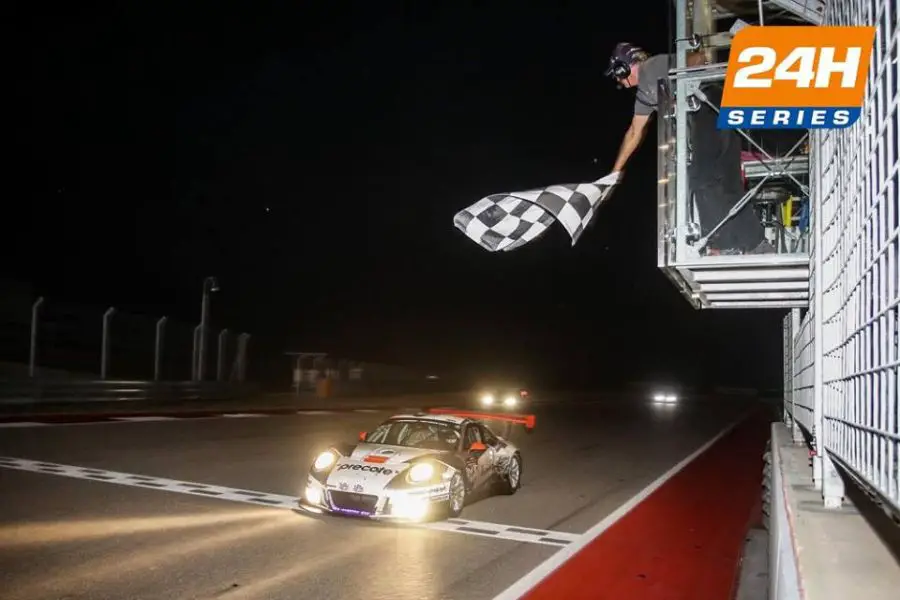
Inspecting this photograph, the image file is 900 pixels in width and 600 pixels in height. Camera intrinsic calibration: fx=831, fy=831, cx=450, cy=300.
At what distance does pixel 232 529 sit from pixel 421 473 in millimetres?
1961

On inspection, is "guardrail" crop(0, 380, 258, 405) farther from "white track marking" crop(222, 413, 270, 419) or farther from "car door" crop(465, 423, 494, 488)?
"car door" crop(465, 423, 494, 488)

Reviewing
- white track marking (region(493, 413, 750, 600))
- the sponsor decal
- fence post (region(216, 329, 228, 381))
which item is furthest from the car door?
fence post (region(216, 329, 228, 381))

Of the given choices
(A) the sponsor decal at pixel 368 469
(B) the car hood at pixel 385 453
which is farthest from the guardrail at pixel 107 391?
(A) the sponsor decal at pixel 368 469

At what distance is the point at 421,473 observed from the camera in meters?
8.66

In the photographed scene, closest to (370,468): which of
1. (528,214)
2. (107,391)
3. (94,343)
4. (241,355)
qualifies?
(528,214)

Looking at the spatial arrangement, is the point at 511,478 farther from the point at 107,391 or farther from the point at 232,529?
the point at 107,391

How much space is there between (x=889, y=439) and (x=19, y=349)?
27089mm

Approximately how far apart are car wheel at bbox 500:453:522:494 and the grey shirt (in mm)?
4892

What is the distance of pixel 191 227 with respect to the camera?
189ft

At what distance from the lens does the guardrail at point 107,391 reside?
2020 centimetres

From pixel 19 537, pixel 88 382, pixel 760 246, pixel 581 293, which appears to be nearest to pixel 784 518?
pixel 760 246

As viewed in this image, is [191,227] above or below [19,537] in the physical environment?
above

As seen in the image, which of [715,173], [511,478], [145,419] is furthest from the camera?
[145,419]

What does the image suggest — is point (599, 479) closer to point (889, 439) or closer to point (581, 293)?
point (889, 439)
